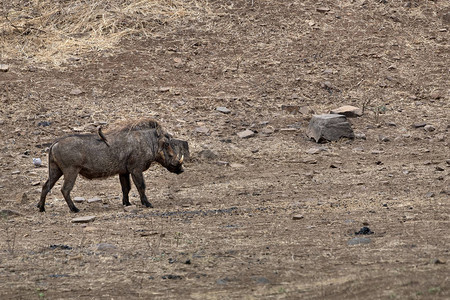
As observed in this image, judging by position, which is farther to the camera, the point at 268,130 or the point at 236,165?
the point at 268,130

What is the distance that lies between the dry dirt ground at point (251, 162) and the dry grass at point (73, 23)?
221 millimetres

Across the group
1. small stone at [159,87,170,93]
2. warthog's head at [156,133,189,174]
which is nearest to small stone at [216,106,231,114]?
small stone at [159,87,170,93]

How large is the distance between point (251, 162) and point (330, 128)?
1532 mm

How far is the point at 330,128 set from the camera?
12016 millimetres

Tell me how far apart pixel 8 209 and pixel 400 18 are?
34.2 feet

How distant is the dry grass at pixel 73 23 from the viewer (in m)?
14.8

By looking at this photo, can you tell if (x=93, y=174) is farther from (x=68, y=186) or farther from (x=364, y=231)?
(x=364, y=231)

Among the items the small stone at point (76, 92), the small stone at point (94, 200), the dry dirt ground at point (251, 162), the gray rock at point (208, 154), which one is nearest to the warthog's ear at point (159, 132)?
the dry dirt ground at point (251, 162)

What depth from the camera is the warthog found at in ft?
29.7

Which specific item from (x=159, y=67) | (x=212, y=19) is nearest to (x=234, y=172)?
(x=159, y=67)

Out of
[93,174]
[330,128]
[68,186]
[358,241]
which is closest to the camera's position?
[358,241]

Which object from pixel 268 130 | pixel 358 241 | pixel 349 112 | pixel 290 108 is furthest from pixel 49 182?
pixel 349 112

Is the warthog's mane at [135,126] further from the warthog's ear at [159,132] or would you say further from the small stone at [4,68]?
the small stone at [4,68]

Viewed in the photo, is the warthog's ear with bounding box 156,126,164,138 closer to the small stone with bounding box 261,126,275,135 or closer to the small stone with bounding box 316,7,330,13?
the small stone with bounding box 261,126,275,135
